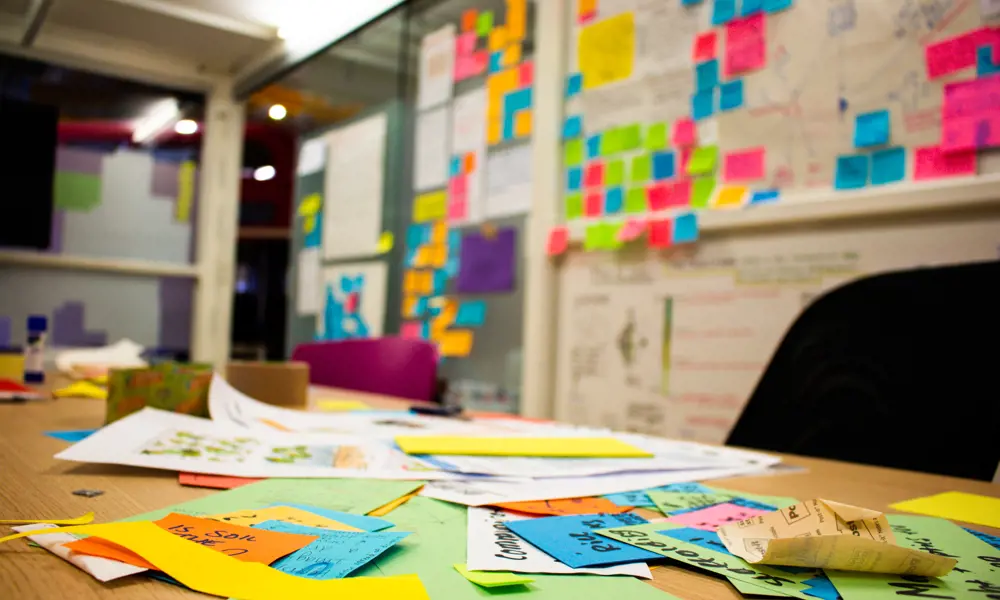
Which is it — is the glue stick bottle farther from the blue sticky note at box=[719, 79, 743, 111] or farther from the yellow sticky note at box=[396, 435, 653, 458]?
the blue sticky note at box=[719, 79, 743, 111]

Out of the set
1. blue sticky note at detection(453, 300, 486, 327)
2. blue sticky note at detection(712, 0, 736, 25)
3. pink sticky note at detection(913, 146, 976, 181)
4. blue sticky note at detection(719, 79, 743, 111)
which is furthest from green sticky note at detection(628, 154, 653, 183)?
blue sticky note at detection(453, 300, 486, 327)

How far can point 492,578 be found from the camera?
0.40m

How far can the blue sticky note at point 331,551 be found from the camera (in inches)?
15.8

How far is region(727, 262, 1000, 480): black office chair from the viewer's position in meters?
1.08

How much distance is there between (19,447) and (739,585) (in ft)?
2.40

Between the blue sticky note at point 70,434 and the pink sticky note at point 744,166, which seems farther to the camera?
the pink sticky note at point 744,166

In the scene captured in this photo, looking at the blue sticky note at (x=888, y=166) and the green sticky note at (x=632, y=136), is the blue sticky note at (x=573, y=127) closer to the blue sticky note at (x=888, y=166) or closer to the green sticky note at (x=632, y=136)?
the green sticky note at (x=632, y=136)

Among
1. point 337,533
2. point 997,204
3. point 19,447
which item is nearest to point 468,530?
point 337,533

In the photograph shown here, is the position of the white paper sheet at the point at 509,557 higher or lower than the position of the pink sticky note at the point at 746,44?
lower

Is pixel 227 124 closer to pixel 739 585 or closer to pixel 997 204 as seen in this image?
pixel 997 204

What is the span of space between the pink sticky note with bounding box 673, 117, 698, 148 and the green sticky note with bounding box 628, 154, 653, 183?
0.29 feet

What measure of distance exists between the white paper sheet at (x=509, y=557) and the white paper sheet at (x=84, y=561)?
0.62 feet

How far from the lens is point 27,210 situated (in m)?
3.22

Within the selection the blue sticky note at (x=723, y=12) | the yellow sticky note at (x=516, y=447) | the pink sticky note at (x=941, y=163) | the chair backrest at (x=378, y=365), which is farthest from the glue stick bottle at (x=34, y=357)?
the pink sticky note at (x=941, y=163)
